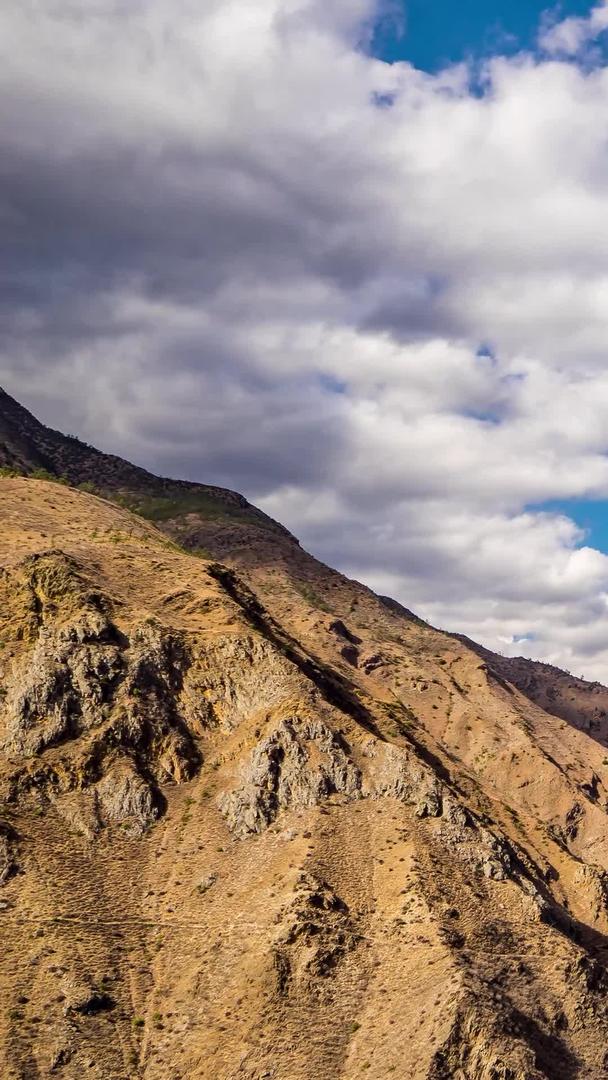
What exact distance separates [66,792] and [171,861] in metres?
8.74

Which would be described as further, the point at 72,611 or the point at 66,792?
the point at 72,611

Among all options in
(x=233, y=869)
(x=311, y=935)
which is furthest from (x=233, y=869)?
(x=311, y=935)

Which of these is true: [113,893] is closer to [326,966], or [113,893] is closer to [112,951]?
[112,951]

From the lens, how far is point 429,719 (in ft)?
461

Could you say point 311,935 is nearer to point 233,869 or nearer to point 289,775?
point 233,869

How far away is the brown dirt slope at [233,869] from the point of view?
54.9 meters

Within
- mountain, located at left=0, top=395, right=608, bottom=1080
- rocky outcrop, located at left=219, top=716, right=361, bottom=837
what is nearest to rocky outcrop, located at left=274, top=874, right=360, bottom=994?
mountain, located at left=0, top=395, right=608, bottom=1080

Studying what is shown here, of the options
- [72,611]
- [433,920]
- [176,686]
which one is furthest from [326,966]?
[72,611]

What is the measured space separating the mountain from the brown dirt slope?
158mm

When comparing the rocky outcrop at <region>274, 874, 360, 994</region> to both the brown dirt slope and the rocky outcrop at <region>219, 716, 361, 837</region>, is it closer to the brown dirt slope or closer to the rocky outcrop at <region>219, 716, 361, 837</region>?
the brown dirt slope

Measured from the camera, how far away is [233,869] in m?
65.4

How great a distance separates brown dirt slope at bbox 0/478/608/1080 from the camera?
5488 centimetres

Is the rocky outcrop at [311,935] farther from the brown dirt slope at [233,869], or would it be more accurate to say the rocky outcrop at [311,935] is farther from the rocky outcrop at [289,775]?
the rocky outcrop at [289,775]

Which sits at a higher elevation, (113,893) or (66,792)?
(66,792)
